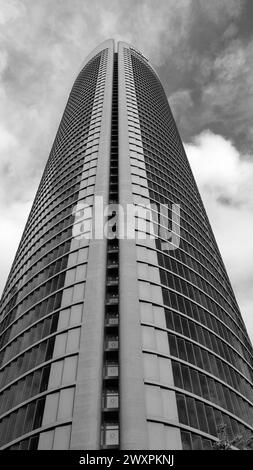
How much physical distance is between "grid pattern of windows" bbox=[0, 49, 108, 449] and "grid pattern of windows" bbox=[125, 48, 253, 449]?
279 inches

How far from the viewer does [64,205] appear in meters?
62.0

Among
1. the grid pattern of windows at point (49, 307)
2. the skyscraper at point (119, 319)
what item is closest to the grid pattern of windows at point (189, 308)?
the skyscraper at point (119, 319)

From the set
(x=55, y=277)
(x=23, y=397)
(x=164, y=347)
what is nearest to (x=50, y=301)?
(x=55, y=277)

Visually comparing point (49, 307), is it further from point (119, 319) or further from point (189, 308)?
point (189, 308)

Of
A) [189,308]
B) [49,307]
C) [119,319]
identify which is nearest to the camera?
[119,319]

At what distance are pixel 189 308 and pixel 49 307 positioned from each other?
1567cm

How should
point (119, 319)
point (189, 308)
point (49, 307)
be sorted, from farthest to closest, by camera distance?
point (189, 308) → point (49, 307) → point (119, 319)

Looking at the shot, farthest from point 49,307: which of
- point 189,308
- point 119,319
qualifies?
point 189,308

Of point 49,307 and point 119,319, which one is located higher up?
point 49,307

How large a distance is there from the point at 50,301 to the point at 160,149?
3949cm

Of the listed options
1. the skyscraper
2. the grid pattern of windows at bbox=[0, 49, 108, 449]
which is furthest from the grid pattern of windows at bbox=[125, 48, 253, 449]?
the grid pattern of windows at bbox=[0, 49, 108, 449]

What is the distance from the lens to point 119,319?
40.5 meters

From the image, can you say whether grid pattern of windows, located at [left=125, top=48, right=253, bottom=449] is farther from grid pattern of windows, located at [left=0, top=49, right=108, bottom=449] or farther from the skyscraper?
grid pattern of windows, located at [left=0, top=49, right=108, bottom=449]
